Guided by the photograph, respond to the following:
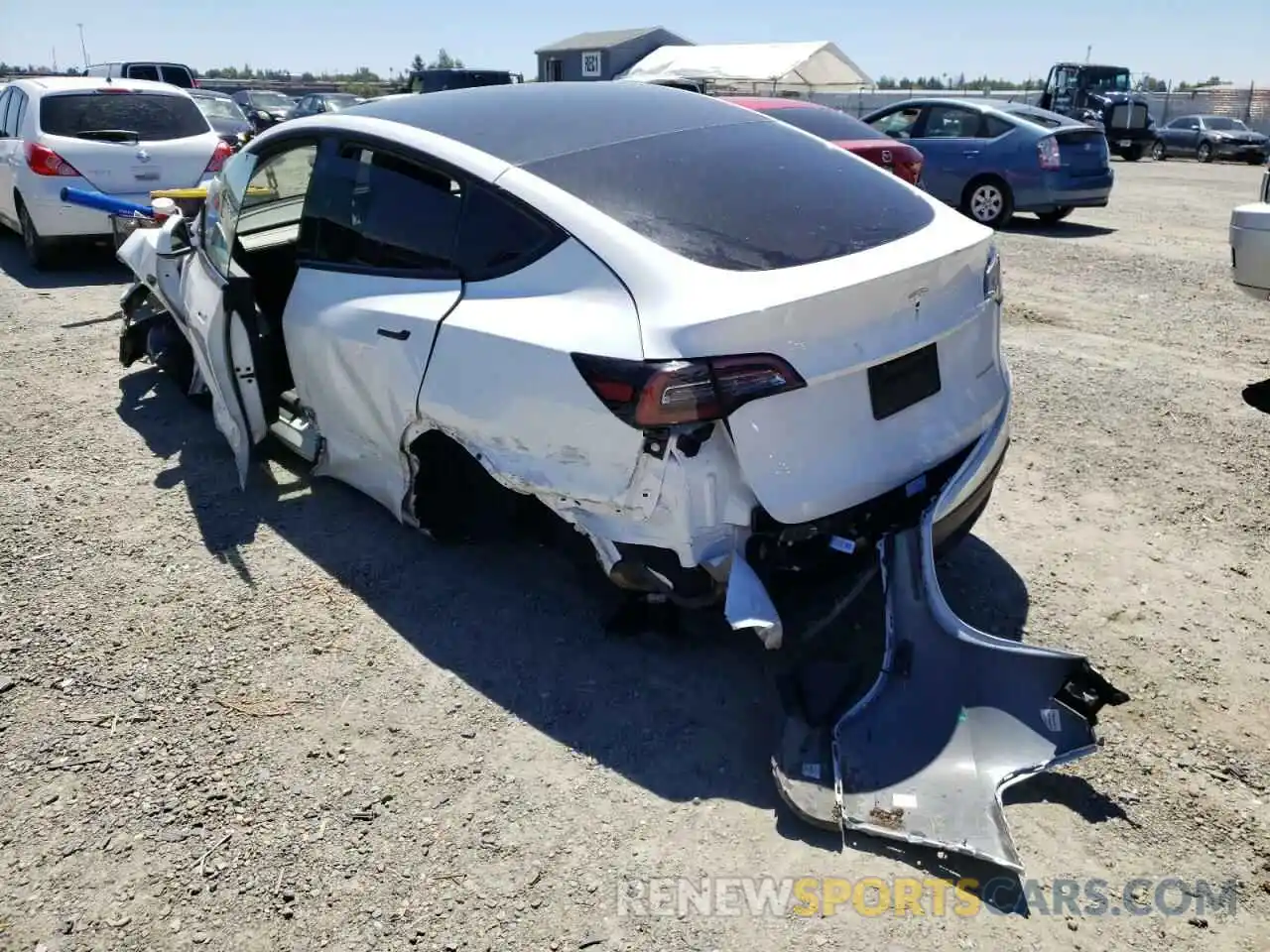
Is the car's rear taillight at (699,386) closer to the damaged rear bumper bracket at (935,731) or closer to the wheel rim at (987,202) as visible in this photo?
the damaged rear bumper bracket at (935,731)

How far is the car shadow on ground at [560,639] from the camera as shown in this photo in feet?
9.43

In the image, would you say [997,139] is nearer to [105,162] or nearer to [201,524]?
[105,162]

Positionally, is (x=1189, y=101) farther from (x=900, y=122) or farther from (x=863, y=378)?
(x=863, y=378)

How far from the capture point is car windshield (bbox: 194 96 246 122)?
48.8 feet

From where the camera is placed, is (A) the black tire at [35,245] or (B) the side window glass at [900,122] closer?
(A) the black tire at [35,245]

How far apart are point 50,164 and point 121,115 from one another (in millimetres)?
839

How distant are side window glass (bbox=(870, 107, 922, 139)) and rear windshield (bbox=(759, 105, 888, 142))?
12.0 ft

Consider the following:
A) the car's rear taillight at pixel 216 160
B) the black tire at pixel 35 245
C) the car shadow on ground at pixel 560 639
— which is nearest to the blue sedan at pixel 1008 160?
the car's rear taillight at pixel 216 160

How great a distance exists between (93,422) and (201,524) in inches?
64.2

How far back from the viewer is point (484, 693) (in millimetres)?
3156

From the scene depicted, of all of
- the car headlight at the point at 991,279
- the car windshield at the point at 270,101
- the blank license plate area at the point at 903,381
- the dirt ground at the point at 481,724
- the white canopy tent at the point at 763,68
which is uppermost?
the white canopy tent at the point at 763,68

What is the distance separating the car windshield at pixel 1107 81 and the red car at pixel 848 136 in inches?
818

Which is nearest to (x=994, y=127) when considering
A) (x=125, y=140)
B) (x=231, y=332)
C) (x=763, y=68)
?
(x=125, y=140)

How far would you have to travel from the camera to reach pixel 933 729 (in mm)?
2729
